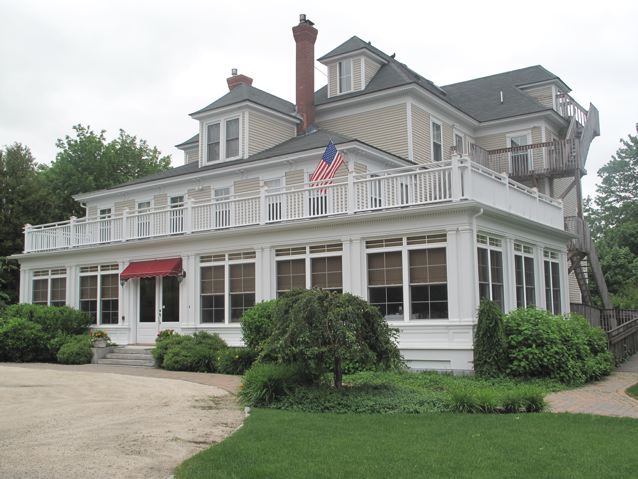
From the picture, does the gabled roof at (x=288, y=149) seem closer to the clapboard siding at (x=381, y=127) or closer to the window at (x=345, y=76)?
the clapboard siding at (x=381, y=127)

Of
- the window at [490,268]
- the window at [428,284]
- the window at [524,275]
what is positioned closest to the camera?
the window at [428,284]

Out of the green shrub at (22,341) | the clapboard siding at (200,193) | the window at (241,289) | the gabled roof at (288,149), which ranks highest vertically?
the gabled roof at (288,149)

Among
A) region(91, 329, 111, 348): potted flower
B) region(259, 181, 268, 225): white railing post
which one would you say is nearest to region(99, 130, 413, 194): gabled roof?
region(259, 181, 268, 225): white railing post

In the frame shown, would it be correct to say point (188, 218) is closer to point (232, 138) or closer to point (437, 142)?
point (232, 138)

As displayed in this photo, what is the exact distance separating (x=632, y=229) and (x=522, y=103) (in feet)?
49.2

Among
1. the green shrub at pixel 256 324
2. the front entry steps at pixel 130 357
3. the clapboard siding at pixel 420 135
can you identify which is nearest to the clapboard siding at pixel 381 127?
the clapboard siding at pixel 420 135

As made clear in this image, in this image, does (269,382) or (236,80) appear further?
(236,80)

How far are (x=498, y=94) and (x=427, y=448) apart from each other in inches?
946

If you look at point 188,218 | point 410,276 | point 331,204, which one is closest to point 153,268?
point 188,218

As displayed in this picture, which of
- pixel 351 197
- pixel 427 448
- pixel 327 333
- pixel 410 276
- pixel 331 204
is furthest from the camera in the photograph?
pixel 331 204

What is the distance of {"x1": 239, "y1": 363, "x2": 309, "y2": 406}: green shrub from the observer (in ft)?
37.6

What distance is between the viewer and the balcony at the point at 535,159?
980 inches

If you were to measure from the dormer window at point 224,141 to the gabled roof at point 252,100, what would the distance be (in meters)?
0.66

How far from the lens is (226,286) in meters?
19.1
